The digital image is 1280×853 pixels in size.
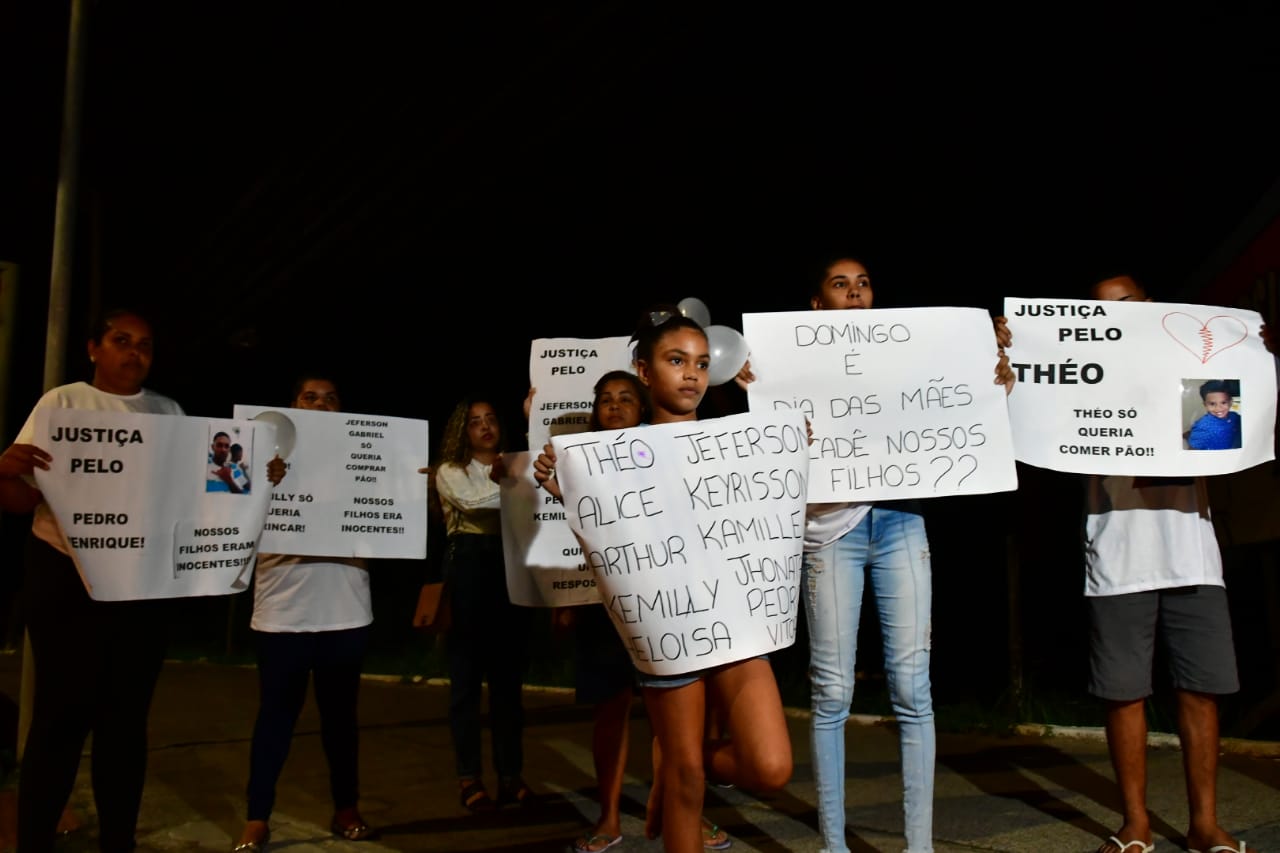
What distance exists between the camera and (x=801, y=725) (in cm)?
730

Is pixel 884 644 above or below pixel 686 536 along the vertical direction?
below

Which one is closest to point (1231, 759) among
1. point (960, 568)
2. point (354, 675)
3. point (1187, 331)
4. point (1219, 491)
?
point (1219, 491)

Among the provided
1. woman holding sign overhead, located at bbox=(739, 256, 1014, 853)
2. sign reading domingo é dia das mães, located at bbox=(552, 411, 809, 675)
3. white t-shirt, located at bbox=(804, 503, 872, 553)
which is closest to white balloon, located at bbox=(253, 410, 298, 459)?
sign reading domingo é dia das mães, located at bbox=(552, 411, 809, 675)

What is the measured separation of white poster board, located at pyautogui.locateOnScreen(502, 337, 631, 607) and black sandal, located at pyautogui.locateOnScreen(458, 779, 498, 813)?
0.90m

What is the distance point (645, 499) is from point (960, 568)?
991cm

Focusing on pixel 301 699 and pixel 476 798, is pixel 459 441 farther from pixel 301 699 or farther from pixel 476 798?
pixel 476 798

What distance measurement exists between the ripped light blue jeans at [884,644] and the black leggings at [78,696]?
90.4 inches

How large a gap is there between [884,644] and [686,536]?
0.97 meters

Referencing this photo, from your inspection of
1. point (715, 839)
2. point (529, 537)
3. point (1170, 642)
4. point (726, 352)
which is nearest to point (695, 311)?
point (726, 352)

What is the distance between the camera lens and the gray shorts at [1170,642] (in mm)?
4039

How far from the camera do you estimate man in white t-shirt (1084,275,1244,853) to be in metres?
4.00

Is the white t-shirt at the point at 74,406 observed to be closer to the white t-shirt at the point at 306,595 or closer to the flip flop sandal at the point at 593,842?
the white t-shirt at the point at 306,595

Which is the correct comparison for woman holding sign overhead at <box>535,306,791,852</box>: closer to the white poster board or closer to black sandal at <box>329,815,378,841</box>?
the white poster board

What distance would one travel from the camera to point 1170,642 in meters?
4.12
